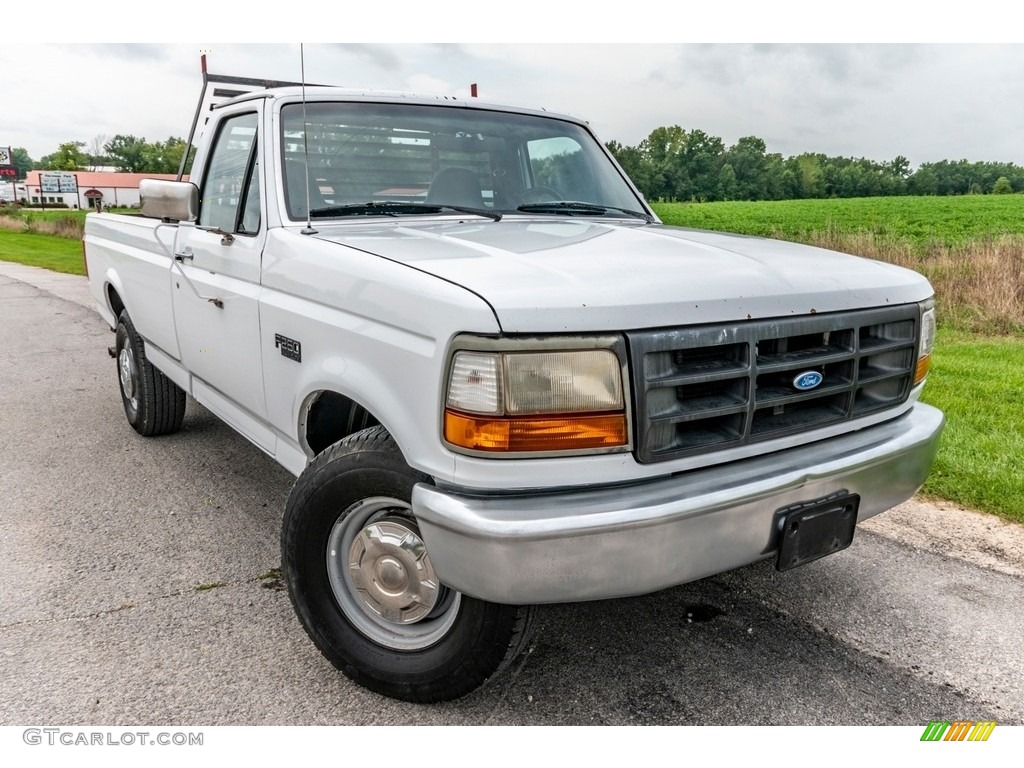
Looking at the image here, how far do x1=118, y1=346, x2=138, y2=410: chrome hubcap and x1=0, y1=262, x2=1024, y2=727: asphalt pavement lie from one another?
43.5 inches

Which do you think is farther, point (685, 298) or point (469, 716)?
point (469, 716)

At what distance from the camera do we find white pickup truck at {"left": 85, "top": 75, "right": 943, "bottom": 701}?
6.81 ft

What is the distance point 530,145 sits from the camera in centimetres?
394

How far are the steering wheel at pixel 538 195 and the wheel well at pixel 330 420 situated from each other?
136 centimetres

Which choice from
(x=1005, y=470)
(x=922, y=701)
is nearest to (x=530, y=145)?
(x=922, y=701)

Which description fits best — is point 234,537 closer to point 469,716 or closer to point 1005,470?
point 469,716

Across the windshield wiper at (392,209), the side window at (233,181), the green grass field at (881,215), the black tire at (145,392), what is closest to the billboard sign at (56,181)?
the green grass field at (881,215)

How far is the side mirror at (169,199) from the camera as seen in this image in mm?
3373

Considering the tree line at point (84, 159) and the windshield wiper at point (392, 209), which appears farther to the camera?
the tree line at point (84, 159)

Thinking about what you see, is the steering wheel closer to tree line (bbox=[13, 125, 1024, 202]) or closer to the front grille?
the front grille

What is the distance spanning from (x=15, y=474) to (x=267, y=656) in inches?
110

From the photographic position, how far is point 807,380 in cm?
247
